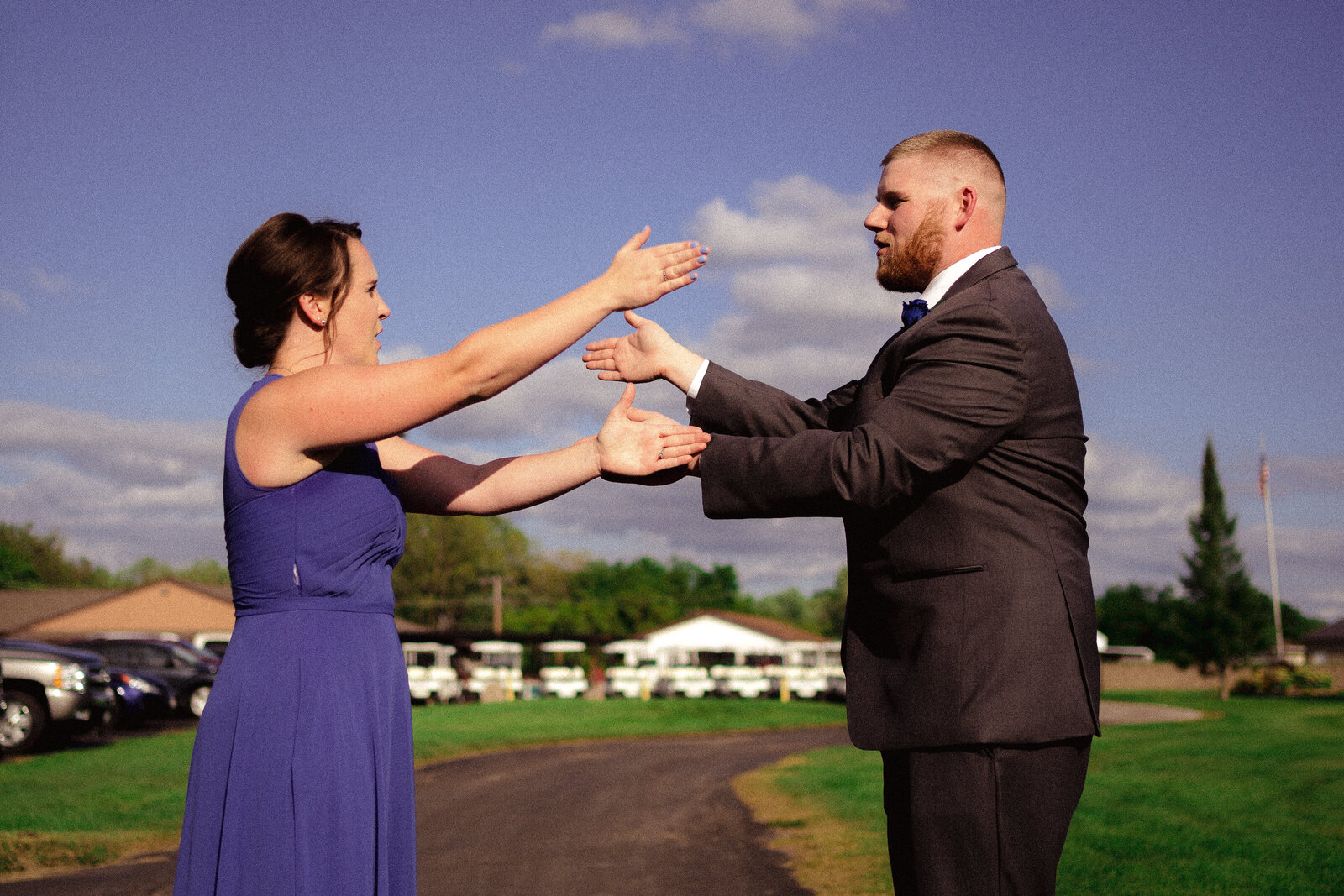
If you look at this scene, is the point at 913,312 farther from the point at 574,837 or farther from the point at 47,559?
the point at 47,559

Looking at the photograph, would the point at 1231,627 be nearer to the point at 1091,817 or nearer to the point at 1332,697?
the point at 1332,697

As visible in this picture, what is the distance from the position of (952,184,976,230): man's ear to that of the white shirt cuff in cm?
122

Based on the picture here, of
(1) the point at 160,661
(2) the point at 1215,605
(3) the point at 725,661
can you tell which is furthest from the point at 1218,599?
(1) the point at 160,661

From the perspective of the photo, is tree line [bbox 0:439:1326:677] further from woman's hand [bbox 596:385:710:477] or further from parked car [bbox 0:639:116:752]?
woman's hand [bbox 596:385:710:477]

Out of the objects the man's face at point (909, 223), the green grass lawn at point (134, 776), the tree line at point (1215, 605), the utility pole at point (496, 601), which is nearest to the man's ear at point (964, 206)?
the man's face at point (909, 223)

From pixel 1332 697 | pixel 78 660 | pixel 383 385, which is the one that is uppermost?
pixel 383 385

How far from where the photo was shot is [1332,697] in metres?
58.1

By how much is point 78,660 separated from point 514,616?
91.8m

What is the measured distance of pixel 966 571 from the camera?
10.0 feet

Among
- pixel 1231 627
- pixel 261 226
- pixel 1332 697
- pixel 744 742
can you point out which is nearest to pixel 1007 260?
pixel 261 226

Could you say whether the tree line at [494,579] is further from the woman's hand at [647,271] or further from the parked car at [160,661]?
the woman's hand at [647,271]

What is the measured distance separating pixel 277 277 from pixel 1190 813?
10421 millimetres

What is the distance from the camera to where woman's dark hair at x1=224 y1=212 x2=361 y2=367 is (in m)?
3.44

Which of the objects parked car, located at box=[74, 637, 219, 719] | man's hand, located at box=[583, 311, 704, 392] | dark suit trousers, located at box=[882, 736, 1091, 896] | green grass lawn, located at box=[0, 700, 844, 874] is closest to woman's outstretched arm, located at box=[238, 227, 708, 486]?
man's hand, located at box=[583, 311, 704, 392]
